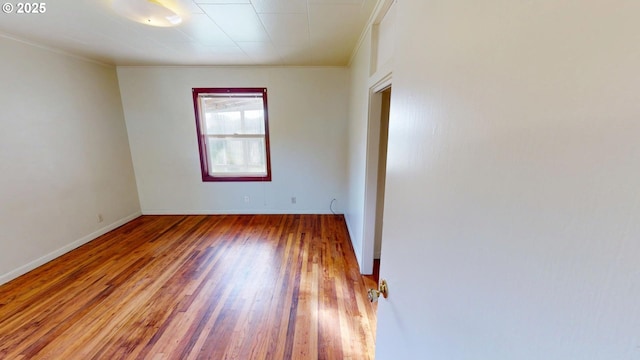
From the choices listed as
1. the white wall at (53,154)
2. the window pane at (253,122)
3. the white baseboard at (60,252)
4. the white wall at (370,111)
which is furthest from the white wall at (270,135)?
the white wall at (370,111)

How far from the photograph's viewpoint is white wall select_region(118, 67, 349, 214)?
3713 mm

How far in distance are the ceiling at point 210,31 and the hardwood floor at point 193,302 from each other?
7.82 feet

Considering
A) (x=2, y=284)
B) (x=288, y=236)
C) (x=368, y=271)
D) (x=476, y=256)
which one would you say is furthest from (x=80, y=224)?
(x=476, y=256)

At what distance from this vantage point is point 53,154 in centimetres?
279

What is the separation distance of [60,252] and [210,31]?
3.08 metres

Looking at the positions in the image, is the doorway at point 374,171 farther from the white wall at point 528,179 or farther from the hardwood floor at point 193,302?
the white wall at point 528,179

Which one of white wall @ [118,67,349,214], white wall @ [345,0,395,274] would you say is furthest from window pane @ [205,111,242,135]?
white wall @ [345,0,395,274]

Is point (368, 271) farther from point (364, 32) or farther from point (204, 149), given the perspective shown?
Answer: point (204, 149)

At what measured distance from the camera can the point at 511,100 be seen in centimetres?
37

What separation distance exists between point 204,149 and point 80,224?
181 cm

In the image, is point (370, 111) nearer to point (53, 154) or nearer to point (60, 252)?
point (53, 154)

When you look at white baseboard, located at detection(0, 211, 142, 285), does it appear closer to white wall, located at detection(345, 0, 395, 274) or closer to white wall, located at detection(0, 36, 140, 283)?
white wall, located at detection(0, 36, 140, 283)

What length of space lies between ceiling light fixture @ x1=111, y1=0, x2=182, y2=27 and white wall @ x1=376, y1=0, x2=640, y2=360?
2.04 metres

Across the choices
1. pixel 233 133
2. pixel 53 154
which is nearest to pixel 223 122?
pixel 233 133
